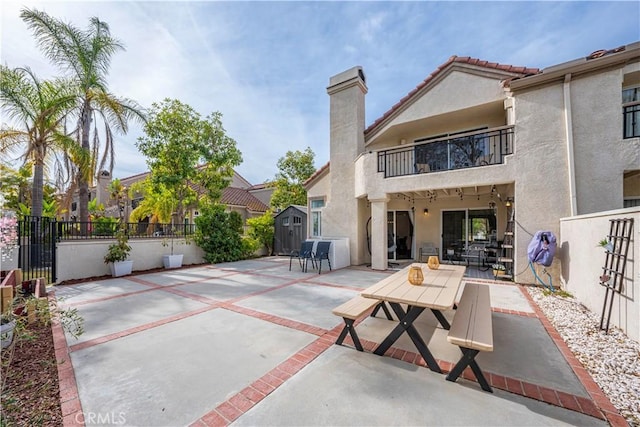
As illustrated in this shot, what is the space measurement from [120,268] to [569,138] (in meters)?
14.7

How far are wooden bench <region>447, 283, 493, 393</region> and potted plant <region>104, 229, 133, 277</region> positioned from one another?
35.0 ft

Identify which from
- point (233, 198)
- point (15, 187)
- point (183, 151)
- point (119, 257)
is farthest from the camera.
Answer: point (233, 198)

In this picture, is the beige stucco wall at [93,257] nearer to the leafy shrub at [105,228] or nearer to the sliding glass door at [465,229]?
the leafy shrub at [105,228]

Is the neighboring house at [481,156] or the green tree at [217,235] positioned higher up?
the neighboring house at [481,156]

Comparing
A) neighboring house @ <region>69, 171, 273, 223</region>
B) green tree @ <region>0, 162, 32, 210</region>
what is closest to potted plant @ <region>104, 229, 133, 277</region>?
neighboring house @ <region>69, 171, 273, 223</region>

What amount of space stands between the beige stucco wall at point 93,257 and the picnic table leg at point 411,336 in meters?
10.4

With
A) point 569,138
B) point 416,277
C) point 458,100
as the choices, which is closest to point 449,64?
point 458,100

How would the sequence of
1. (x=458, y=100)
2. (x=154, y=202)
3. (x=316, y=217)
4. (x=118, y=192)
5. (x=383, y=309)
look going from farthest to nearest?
1. (x=118, y=192)
2. (x=154, y=202)
3. (x=316, y=217)
4. (x=458, y=100)
5. (x=383, y=309)

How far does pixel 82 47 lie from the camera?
31.4ft

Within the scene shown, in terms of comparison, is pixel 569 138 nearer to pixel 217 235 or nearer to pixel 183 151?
pixel 217 235

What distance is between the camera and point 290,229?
15156 mm

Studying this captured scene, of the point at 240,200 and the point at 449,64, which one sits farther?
the point at 240,200

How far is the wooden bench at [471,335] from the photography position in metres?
2.61

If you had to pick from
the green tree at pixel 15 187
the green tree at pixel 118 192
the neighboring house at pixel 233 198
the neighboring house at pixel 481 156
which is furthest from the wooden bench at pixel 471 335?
the green tree at pixel 118 192
